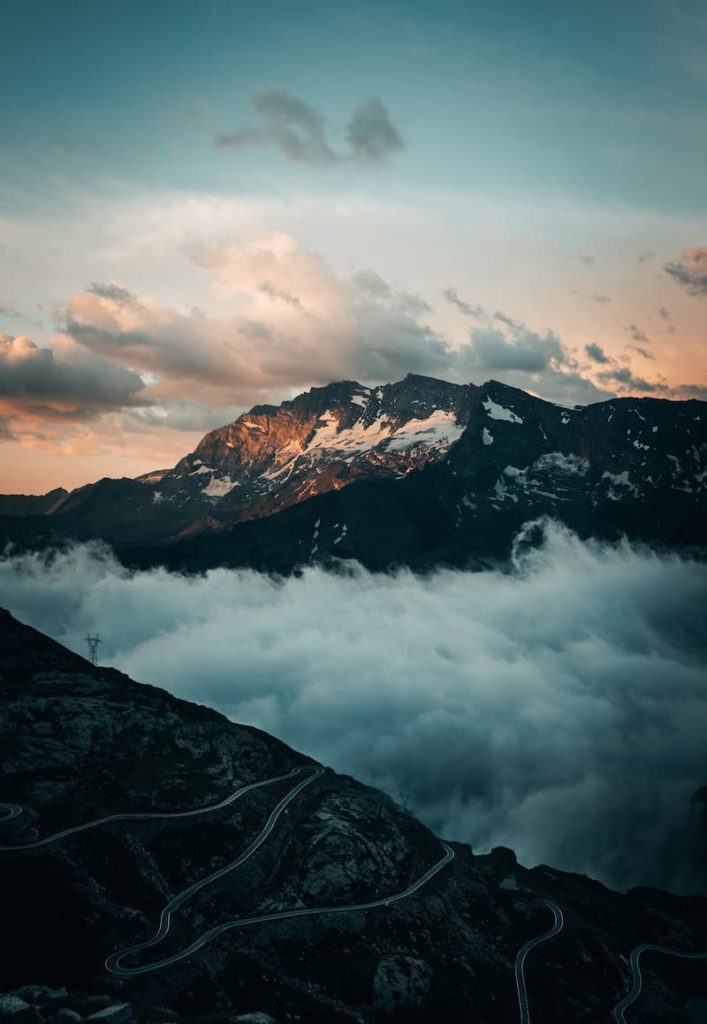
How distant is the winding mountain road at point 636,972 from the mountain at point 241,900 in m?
1.63

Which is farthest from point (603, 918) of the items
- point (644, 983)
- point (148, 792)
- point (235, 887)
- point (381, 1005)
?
point (148, 792)

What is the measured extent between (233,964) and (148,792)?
44729 millimetres

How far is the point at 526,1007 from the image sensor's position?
11962 centimetres

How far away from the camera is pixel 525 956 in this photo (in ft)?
439

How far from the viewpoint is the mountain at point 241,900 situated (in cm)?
9581

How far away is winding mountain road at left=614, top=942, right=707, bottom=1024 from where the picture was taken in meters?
132

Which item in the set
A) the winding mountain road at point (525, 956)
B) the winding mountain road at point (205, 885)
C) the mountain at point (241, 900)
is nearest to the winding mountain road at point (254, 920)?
the winding mountain road at point (205, 885)

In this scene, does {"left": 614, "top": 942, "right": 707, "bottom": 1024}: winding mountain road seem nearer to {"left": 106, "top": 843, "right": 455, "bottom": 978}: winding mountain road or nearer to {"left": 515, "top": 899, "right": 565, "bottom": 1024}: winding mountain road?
{"left": 515, "top": 899, "right": 565, "bottom": 1024}: winding mountain road

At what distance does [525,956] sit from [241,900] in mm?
58663

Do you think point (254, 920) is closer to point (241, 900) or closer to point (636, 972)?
point (241, 900)

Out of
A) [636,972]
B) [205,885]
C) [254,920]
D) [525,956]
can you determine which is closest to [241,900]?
[254,920]

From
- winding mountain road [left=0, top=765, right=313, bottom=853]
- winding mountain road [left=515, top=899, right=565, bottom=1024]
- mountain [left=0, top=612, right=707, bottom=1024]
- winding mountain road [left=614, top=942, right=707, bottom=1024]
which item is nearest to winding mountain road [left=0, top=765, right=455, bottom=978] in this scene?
winding mountain road [left=0, top=765, right=313, bottom=853]

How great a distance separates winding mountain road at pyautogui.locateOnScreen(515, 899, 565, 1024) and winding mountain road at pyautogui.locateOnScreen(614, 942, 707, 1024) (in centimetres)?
1658

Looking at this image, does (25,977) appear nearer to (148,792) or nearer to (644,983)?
(148,792)
